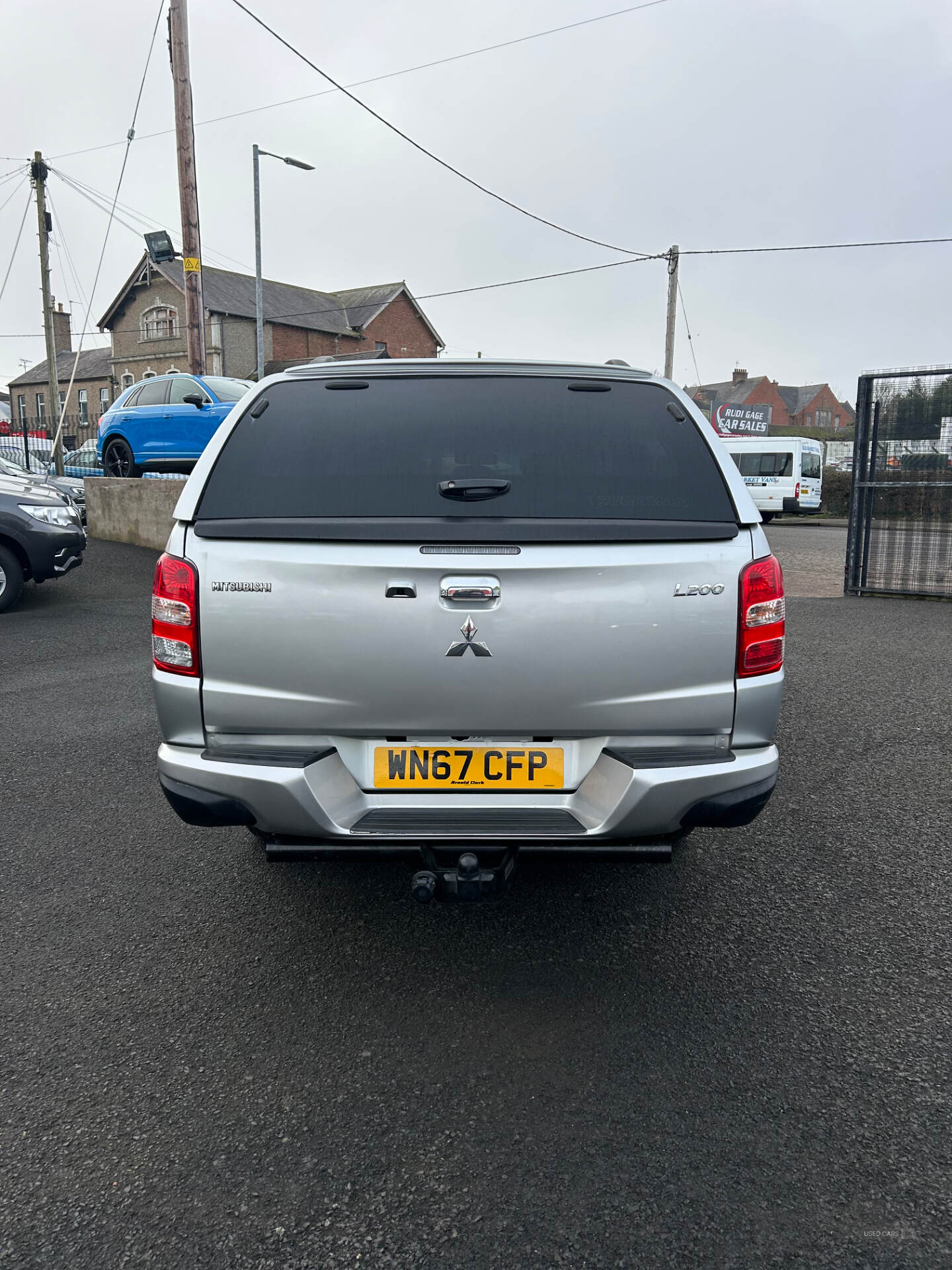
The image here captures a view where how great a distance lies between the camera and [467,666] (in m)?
2.43

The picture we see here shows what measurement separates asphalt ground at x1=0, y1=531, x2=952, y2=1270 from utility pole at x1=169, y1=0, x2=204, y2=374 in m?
11.7

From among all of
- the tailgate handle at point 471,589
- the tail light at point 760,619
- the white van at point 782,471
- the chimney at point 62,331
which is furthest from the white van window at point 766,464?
the chimney at point 62,331

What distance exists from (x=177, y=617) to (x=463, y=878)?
107 centimetres

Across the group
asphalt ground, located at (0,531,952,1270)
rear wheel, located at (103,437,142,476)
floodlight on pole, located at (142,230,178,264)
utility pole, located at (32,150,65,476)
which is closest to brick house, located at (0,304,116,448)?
utility pole, located at (32,150,65,476)

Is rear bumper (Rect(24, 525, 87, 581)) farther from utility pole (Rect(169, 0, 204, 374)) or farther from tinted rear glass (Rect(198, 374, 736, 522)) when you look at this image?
tinted rear glass (Rect(198, 374, 736, 522))

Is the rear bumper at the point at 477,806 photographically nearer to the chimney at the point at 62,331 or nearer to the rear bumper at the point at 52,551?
the rear bumper at the point at 52,551

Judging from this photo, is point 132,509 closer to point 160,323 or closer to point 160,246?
point 160,246

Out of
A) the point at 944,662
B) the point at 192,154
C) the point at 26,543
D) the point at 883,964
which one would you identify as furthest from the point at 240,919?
the point at 192,154

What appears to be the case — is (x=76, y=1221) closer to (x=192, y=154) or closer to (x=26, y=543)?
(x=26, y=543)

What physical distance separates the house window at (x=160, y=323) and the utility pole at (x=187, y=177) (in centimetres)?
3430

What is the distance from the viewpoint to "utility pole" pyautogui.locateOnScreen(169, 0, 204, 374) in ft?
45.6

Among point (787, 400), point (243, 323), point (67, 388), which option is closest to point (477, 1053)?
point (243, 323)

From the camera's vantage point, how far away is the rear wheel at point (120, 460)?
1480 cm

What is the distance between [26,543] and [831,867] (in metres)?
8.26
